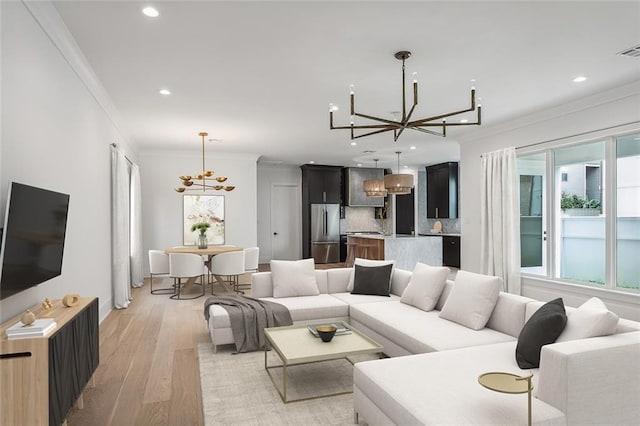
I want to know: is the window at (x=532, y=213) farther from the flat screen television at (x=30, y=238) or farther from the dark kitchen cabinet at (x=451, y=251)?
the flat screen television at (x=30, y=238)

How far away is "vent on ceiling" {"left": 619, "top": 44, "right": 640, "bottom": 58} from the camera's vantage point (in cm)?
350

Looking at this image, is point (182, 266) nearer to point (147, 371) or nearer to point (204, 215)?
point (204, 215)

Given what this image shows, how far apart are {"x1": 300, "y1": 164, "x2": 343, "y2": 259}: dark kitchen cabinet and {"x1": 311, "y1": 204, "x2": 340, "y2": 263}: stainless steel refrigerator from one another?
0.13 m

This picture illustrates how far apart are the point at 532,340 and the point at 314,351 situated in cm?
144

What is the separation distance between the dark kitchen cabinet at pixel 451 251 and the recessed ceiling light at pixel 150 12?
8105 millimetres

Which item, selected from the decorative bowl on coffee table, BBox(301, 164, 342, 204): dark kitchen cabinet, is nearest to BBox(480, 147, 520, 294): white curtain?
the decorative bowl on coffee table

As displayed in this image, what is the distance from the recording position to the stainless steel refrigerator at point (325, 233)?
1056 centimetres

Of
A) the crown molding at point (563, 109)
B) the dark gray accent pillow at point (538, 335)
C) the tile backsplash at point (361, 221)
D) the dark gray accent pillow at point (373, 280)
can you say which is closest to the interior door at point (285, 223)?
the tile backsplash at point (361, 221)

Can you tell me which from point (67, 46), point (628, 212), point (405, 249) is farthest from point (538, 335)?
point (405, 249)

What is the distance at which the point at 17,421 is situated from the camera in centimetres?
192

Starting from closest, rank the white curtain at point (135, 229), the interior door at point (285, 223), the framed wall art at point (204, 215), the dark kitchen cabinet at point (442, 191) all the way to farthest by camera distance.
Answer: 1. the white curtain at point (135, 229)
2. the framed wall art at point (204, 215)
3. the dark kitchen cabinet at point (442, 191)
4. the interior door at point (285, 223)

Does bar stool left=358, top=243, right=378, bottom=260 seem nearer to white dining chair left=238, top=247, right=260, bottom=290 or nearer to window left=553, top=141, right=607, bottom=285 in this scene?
white dining chair left=238, top=247, right=260, bottom=290

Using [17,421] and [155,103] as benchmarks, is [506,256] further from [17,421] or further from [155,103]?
[17,421]

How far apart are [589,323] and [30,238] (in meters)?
3.30
